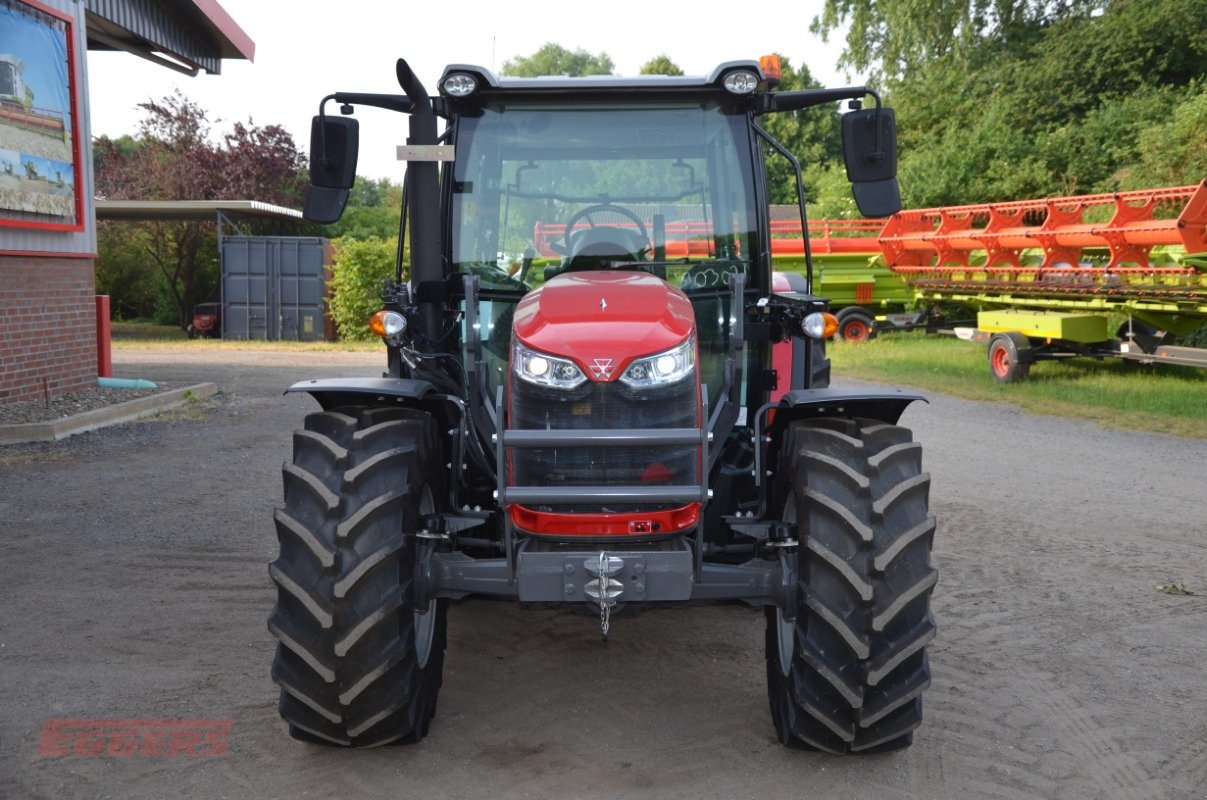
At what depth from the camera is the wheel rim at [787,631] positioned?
3936 millimetres

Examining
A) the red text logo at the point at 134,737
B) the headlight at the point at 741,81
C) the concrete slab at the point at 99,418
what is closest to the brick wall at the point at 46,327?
the concrete slab at the point at 99,418

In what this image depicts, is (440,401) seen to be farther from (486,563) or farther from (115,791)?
(115,791)

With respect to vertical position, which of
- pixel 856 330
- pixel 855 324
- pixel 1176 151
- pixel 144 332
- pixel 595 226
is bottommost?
pixel 144 332

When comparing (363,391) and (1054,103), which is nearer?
(363,391)

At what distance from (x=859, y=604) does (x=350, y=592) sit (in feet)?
5.24

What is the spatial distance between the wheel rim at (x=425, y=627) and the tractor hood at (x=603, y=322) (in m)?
0.72

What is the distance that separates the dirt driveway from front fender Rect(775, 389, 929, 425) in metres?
0.95

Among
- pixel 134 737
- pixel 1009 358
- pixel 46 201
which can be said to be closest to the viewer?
pixel 134 737

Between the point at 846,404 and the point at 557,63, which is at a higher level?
the point at 557,63

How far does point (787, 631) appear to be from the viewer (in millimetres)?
4031

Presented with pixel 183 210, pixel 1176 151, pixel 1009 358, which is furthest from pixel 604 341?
pixel 183 210

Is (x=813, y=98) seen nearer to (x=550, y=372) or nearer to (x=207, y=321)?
(x=550, y=372)

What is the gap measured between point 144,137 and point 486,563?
33.3 m

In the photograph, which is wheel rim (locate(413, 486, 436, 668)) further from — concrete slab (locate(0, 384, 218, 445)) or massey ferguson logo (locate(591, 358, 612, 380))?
concrete slab (locate(0, 384, 218, 445))
